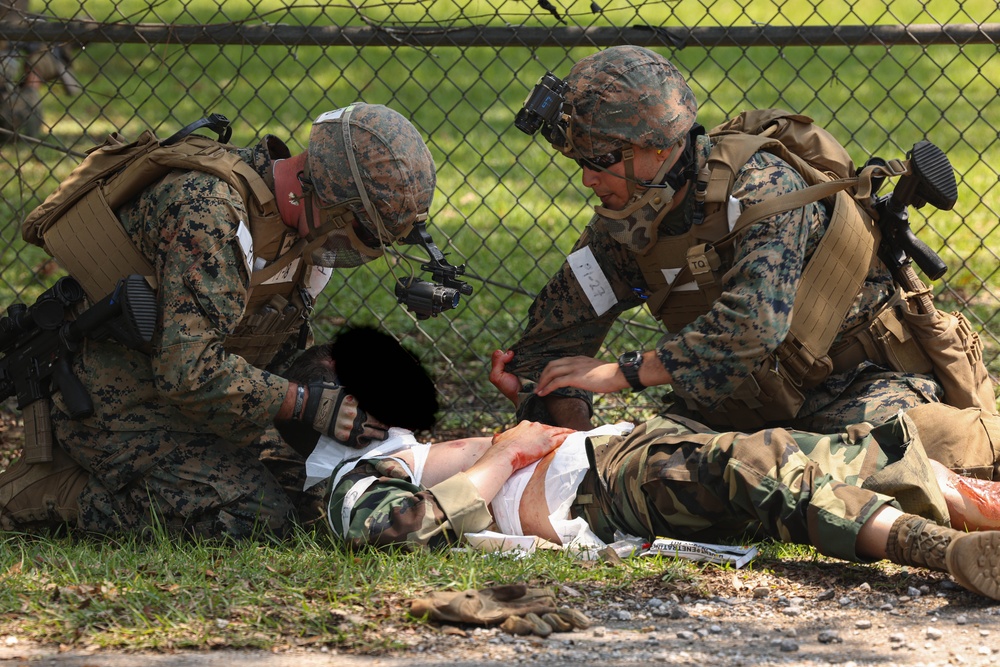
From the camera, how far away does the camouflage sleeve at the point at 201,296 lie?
346 centimetres

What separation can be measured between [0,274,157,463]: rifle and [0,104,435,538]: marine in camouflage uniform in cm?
6

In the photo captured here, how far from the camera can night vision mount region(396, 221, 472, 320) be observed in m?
3.65

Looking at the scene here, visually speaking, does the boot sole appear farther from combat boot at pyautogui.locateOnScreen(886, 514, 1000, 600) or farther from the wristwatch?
the wristwatch

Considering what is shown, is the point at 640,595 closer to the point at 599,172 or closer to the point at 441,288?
the point at 441,288

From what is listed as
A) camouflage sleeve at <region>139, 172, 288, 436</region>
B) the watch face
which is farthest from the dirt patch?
camouflage sleeve at <region>139, 172, 288, 436</region>

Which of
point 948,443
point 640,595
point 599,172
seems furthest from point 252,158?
point 948,443

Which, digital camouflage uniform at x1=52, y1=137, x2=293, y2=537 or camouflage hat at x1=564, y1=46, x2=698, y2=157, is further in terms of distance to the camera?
camouflage hat at x1=564, y1=46, x2=698, y2=157

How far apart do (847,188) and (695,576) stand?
4.66 ft

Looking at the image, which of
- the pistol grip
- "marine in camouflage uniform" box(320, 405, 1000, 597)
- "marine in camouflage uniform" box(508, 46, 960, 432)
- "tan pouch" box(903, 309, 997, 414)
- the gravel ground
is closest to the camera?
the gravel ground

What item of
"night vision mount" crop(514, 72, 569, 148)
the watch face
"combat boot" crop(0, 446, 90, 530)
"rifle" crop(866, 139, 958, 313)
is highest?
"night vision mount" crop(514, 72, 569, 148)

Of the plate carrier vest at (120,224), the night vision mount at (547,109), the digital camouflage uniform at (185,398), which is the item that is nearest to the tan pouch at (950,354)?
the night vision mount at (547,109)

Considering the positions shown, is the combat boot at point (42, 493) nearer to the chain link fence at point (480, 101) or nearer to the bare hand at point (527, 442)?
the chain link fence at point (480, 101)

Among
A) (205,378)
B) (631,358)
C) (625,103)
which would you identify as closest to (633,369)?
(631,358)

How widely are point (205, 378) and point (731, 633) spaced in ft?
5.80
